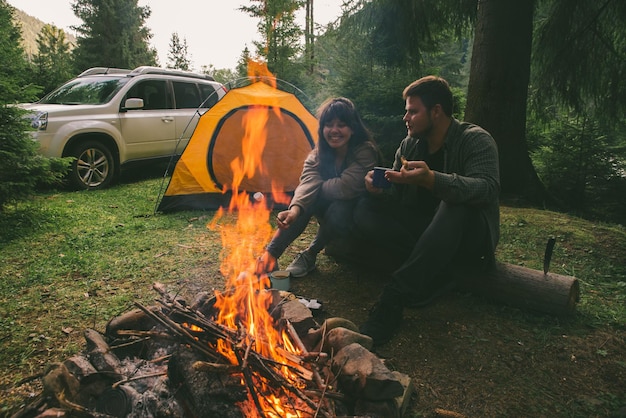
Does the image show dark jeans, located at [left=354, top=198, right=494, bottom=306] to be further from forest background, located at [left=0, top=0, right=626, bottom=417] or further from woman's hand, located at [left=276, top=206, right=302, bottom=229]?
woman's hand, located at [left=276, top=206, right=302, bottom=229]

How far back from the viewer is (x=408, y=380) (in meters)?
2.03

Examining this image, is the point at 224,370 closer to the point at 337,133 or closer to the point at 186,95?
the point at 337,133

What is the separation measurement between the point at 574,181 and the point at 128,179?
8603mm

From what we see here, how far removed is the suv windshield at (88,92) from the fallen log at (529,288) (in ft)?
23.5

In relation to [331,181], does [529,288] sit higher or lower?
lower

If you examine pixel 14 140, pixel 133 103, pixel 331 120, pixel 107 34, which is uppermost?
pixel 107 34

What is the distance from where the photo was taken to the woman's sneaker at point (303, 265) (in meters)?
3.55

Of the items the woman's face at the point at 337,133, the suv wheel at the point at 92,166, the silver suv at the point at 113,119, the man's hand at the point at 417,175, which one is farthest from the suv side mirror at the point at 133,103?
the man's hand at the point at 417,175

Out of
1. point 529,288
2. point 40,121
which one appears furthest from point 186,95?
point 529,288

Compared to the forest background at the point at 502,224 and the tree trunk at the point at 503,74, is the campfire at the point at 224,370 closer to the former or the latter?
the forest background at the point at 502,224

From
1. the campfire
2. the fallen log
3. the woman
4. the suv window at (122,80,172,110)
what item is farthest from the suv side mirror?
the fallen log

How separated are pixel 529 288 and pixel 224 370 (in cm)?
222

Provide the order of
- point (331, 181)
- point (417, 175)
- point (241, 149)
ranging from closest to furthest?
point (417, 175) → point (331, 181) → point (241, 149)

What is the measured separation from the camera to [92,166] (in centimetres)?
683
